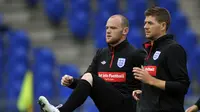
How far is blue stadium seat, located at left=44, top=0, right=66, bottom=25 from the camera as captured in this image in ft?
43.3

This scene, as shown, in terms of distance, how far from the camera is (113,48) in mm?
6727

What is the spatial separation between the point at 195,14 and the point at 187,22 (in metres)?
0.44

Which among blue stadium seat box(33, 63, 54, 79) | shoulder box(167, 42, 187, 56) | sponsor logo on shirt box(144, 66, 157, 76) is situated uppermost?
shoulder box(167, 42, 187, 56)

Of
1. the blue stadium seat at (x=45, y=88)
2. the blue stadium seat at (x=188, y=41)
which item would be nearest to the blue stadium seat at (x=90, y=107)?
the blue stadium seat at (x=45, y=88)

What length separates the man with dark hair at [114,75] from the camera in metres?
6.27

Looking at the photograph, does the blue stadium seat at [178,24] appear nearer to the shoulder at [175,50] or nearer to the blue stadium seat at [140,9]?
the blue stadium seat at [140,9]

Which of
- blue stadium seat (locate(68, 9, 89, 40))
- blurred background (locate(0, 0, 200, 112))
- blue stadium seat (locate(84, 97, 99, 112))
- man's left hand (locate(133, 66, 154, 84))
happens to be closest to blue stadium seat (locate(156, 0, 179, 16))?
blurred background (locate(0, 0, 200, 112))

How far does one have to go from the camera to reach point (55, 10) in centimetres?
1330

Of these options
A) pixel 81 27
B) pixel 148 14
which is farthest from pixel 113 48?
pixel 81 27

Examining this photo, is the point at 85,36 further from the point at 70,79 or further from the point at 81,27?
the point at 70,79

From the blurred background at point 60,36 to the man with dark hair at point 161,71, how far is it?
4822 mm

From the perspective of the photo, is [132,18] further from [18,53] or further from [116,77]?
[116,77]

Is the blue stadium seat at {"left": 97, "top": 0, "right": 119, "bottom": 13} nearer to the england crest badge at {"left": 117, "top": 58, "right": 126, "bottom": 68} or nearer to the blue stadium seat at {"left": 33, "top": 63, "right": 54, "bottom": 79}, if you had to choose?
the blue stadium seat at {"left": 33, "top": 63, "right": 54, "bottom": 79}

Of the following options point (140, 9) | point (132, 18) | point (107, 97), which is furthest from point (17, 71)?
point (107, 97)
